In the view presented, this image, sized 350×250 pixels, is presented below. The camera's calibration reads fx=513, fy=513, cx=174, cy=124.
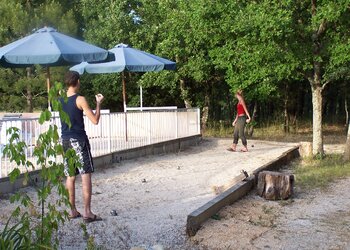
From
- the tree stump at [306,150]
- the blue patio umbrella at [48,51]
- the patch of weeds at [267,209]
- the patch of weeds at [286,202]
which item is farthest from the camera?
the tree stump at [306,150]

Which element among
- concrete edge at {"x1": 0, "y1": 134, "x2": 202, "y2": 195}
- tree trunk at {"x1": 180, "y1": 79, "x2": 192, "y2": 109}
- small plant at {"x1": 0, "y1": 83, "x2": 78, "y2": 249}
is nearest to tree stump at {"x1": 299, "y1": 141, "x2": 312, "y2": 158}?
concrete edge at {"x1": 0, "y1": 134, "x2": 202, "y2": 195}

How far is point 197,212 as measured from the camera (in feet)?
20.3

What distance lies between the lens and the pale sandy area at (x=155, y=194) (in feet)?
18.8

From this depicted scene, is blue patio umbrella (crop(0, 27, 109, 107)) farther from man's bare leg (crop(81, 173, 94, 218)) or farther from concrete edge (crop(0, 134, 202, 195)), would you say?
man's bare leg (crop(81, 173, 94, 218))

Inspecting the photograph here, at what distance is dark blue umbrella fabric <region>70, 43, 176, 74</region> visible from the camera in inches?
545

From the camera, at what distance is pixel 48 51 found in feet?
33.4

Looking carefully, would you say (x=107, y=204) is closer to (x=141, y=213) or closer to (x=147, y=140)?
(x=141, y=213)

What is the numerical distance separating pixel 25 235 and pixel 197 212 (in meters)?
2.72

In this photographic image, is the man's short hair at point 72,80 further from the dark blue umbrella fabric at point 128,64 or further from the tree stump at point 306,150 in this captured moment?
the tree stump at point 306,150

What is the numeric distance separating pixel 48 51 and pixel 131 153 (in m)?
3.56

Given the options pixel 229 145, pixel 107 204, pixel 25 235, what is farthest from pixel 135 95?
pixel 25 235

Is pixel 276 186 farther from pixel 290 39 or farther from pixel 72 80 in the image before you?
pixel 290 39

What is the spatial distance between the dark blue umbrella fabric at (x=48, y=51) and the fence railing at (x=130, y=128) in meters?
1.37

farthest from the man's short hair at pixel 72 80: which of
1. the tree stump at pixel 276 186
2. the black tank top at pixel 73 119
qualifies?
the tree stump at pixel 276 186
